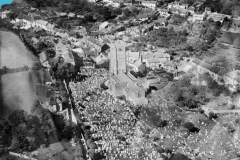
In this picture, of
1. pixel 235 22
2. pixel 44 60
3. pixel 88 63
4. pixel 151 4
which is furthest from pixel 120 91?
pixel 151 4

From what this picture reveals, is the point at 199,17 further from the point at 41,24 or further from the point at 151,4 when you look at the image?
the point at 41,24

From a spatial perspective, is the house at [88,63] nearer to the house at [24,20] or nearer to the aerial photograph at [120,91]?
the aerial photograph at [120,91]

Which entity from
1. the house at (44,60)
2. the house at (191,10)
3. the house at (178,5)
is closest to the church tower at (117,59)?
the house at (44,60)

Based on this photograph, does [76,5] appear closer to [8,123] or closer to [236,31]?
[236,31]

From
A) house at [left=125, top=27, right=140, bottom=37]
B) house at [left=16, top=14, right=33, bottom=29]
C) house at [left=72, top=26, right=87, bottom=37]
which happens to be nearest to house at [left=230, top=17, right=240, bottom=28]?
house at [left=125, top=27, right=140, bottom=37]

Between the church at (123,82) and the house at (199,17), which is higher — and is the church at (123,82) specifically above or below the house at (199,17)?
below
